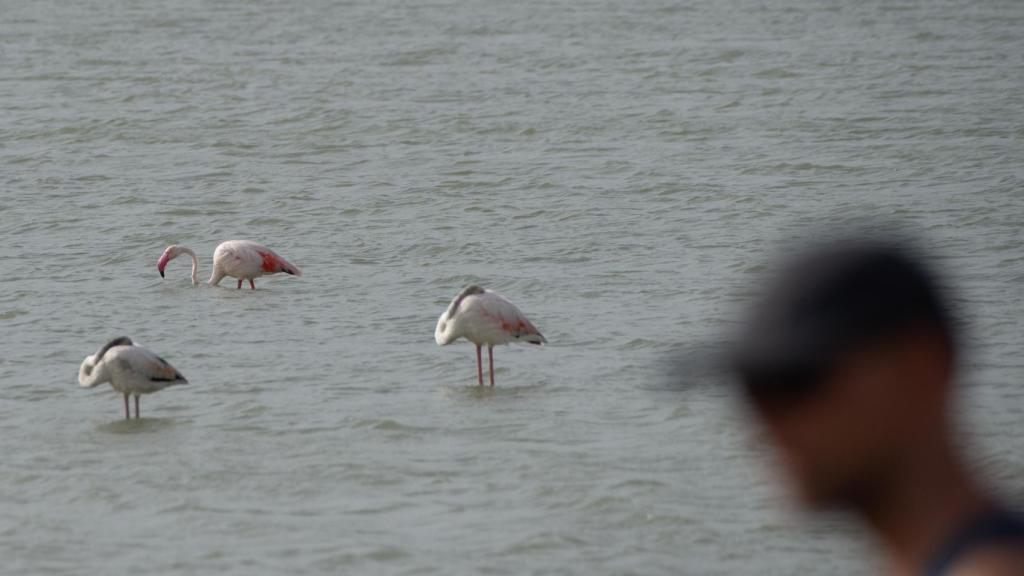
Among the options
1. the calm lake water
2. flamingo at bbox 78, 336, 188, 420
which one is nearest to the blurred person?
the calm lake water

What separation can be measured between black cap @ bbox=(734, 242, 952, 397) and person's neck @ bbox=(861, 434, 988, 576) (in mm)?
113

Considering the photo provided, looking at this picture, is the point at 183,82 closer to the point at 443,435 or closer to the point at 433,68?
the point at 433,68

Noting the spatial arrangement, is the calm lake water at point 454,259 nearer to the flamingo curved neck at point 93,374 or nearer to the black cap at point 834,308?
the black cap at point 834,308

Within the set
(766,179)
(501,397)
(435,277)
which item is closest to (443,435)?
(501,397)

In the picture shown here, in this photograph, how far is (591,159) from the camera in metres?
20.7

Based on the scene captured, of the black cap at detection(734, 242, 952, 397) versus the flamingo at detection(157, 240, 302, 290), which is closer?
the black cap at detection(734, 242, 952, 397)

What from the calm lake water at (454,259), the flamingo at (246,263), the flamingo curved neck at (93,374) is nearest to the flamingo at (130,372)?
the flamingo curved neck at (93,374)

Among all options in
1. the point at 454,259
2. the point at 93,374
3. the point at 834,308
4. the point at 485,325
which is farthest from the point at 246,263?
the point at 834,308

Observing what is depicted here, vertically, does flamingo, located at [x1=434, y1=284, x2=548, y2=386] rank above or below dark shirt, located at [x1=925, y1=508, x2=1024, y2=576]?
below

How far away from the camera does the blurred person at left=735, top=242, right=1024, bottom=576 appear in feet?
5.10

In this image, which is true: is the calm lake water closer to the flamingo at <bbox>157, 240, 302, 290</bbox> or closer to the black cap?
the black cap

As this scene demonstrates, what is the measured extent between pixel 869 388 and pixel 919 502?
0.11 meters

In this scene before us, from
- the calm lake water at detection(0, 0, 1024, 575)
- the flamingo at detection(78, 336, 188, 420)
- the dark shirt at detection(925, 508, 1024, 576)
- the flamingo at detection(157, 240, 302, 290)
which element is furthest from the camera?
the flamingo at detection(157, 240, 302, 290)

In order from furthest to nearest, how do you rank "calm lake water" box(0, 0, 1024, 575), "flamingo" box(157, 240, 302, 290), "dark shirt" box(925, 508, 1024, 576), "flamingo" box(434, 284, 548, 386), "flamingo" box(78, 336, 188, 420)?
1. "flamingo" box(157, 240, 302, 290)
2. "flamingo" box(434, 284, 548, 386)
3. "flamingo" box(78, 336, 188, 420)
4. "calm lake water" box(0, 0, 1024, 575)
5. "dark shirt" box(925, 508, 1024, 576)
